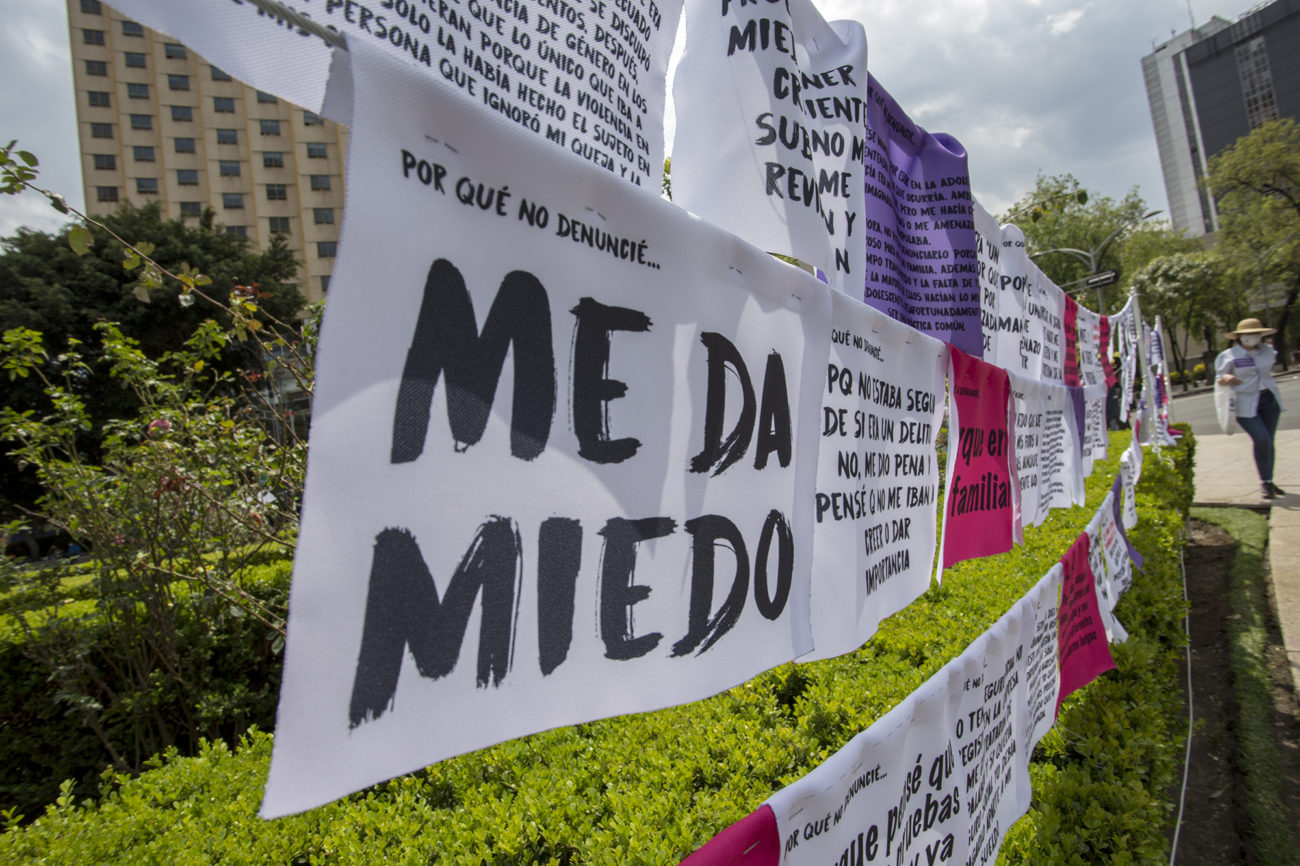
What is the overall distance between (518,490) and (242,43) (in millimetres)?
524

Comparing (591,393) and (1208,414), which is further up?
(1208,414)

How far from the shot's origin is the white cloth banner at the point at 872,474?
1.54 m

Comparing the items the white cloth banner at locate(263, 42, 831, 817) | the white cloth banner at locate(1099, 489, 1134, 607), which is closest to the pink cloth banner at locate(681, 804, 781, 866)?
the white cloth banner at locate(263, 42, 831, 817)

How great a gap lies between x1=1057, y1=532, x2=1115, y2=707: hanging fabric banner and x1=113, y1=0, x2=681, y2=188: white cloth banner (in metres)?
2.23

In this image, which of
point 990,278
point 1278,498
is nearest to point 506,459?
point 990,278

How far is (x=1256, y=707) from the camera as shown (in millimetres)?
4223

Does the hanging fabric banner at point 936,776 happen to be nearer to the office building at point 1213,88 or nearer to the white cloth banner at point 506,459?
the white cloth banner at point 506,459

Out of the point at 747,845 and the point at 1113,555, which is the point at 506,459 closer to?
the point at 747,845

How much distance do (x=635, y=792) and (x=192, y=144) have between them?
224 ft

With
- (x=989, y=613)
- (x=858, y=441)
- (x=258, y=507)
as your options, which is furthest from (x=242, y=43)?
(x=258, y=507)

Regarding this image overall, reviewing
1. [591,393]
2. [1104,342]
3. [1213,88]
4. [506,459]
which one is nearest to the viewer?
[506,459]

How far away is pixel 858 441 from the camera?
1.66 metres

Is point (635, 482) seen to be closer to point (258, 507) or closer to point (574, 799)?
point (574, 799)

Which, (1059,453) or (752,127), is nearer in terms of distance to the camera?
(752,127)
